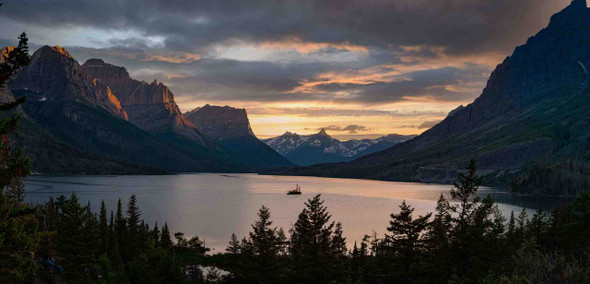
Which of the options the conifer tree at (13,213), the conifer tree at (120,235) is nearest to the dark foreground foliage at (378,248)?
the conifer tree at (13,213)

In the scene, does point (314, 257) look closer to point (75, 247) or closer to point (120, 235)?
point (75, 247)

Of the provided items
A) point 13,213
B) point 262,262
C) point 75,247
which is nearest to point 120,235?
point 75,247

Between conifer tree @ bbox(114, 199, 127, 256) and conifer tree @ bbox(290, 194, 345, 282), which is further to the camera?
conifer tree @ bbox(114, 199, 127, 256)

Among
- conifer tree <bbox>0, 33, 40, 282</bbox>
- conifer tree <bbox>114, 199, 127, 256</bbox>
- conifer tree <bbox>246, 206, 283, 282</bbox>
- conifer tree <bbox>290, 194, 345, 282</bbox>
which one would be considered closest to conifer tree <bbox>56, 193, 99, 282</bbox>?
conifer tree <bbox>246, 206, 283, 282</bbox>

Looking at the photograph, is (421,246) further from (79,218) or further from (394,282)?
(79,218)

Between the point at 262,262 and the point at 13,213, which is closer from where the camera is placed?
the point at 13,213

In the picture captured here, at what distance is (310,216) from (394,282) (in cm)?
1536

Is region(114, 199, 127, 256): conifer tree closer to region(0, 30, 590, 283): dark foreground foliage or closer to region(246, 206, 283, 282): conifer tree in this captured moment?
region(0, 30, 590, 283): dark foreground foliage

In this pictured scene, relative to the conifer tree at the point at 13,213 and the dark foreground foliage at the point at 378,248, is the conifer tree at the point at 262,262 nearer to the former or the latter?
the dark foreground foliage at the point at 378,248

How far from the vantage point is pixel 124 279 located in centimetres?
6109

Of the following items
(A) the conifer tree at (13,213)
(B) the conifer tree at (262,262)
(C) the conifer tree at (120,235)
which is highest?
(A) the conifer tree at (13,213)

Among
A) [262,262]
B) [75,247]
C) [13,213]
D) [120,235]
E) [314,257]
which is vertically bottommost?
[120,235]

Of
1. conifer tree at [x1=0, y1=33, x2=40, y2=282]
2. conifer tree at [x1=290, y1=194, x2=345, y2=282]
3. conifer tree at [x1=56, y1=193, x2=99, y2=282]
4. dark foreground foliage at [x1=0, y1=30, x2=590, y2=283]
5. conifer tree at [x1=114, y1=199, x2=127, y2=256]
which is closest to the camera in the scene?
conifer tree at [x1=0, y1=33, x2=40, y2=282]

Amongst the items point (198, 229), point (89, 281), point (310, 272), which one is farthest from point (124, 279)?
point (198, 229)
